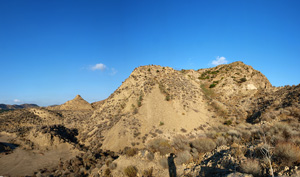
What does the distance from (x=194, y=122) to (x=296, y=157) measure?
12.8 m

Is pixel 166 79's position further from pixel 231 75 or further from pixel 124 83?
pixel 231 75

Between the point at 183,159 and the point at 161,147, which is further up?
the point at 161,147

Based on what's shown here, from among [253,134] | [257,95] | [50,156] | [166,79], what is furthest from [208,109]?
[50,156]

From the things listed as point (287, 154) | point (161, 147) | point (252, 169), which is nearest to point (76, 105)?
point (161, 147)

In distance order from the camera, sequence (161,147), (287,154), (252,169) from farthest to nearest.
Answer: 1. (161,147)
2. (287,154)
3. (252,169)

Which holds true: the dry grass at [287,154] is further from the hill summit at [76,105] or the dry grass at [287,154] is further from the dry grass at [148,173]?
the hill summit at [76,105]

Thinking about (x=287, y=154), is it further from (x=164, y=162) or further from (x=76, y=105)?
(x=76, y=105)

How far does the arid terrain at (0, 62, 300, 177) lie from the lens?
769cm

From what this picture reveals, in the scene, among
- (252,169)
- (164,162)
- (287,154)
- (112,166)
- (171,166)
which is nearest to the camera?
(252,169)

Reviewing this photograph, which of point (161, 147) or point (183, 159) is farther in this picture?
point (161, 147)

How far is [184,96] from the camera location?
2319 cm

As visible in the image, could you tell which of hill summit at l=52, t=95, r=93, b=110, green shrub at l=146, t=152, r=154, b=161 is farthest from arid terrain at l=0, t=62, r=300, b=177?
hill summit at l=52, t=95, r=93, b=110

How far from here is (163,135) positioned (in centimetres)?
1566

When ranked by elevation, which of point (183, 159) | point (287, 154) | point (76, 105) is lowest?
point (183, 159)
